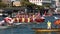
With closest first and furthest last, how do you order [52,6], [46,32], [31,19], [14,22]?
[46,32], [14,22], [31,19], [52,6]

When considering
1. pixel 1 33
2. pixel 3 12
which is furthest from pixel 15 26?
pixel 3 12

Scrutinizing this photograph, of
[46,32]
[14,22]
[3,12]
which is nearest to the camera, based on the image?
[46,32]

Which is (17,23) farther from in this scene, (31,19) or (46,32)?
(46,32)

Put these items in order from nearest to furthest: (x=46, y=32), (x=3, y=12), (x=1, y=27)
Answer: (x=46, y=32)
(x=1, y=27)
(x=3, y=12)

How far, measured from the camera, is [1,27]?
1101 inches

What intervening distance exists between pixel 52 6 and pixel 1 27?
4604cm

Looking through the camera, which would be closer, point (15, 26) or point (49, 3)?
point (15, 26)

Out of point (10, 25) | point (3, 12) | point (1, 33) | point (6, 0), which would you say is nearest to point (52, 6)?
point (6, 0)

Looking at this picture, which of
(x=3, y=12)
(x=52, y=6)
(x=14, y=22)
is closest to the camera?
(x=14, y=22)

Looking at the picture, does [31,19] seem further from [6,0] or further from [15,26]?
[6,0]

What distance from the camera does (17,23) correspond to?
102 ft

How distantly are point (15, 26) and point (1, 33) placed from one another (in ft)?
19.4

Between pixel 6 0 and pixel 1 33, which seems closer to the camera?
pixel 1 33

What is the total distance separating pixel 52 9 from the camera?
229ft
